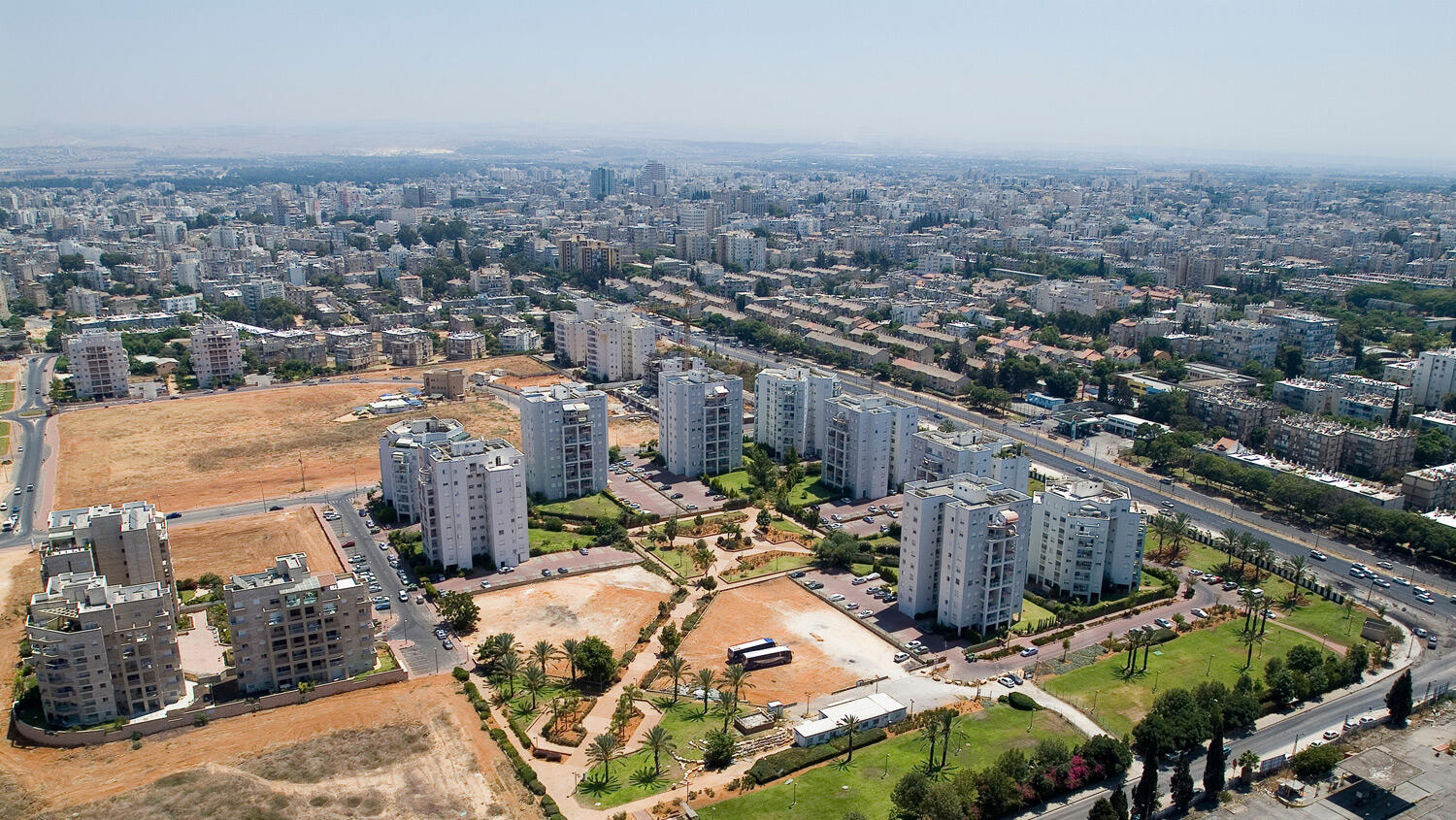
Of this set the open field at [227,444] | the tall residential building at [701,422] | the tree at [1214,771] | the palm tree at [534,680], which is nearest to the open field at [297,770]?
the palm tree at [534,680]

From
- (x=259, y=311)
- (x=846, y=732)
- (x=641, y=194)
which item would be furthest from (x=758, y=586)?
(x=641, y=194)

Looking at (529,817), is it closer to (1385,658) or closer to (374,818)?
(374,818)

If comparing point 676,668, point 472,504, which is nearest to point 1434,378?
point 676,668

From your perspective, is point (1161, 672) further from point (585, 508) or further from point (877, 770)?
Answer: point (585, 508)

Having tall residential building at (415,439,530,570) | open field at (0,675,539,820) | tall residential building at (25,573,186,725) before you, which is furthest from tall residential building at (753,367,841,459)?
tall residential building at (25,573,186,725)

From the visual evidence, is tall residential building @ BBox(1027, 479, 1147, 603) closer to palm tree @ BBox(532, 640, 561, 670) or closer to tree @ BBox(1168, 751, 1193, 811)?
tree @ BBox(1168, 751, 1193, 811)

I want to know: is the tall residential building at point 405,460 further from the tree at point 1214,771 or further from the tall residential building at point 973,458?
the tree at point 1214,771
